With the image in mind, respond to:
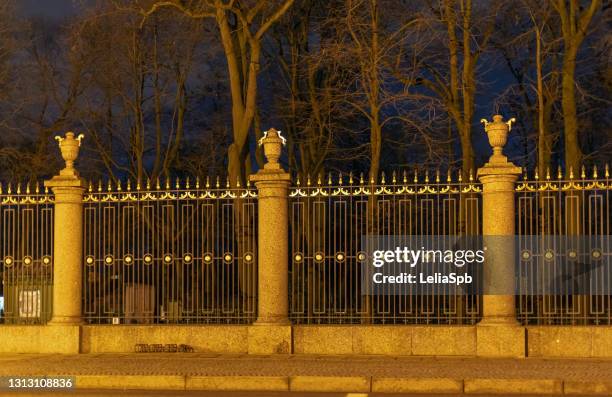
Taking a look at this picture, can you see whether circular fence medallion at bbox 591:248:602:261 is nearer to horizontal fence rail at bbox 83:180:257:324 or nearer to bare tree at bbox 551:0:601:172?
horizontal fence rail at bbox 83:180:257:324

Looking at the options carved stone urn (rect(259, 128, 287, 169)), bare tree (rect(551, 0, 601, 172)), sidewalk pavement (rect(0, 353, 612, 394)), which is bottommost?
sidewalk pavement (rect(0, 353, 612, 394))

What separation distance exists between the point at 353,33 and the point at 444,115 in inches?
293

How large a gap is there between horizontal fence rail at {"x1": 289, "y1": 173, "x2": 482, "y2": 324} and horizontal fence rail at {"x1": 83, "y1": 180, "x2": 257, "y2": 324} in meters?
0.90

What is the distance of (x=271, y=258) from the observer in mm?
16625

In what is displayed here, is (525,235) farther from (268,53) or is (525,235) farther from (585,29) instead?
(268,53)

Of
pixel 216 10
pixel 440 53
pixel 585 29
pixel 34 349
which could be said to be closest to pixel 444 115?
pixel 440 53

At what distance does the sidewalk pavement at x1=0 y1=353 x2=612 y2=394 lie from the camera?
1309 centimetres

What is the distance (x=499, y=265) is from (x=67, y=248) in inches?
291

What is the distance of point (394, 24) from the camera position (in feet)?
88.7

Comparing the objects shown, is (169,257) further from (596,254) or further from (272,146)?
(596,254)

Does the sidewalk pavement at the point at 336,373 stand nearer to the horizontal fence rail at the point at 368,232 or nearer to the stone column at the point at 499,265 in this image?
the stone column at the point at 499,265

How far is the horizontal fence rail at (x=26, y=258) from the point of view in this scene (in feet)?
58.4

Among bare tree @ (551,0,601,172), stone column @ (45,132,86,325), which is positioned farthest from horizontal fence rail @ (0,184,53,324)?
bare tree @ (551,0,601,172)

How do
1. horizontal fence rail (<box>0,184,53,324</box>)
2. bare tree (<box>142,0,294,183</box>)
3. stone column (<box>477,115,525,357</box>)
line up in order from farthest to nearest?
bare tree (<box>142,0,294,183</box>) < horizontal fence rail (<box>0,184,53,324</box>) < stone column (<box>477,115,525,357</box>)
